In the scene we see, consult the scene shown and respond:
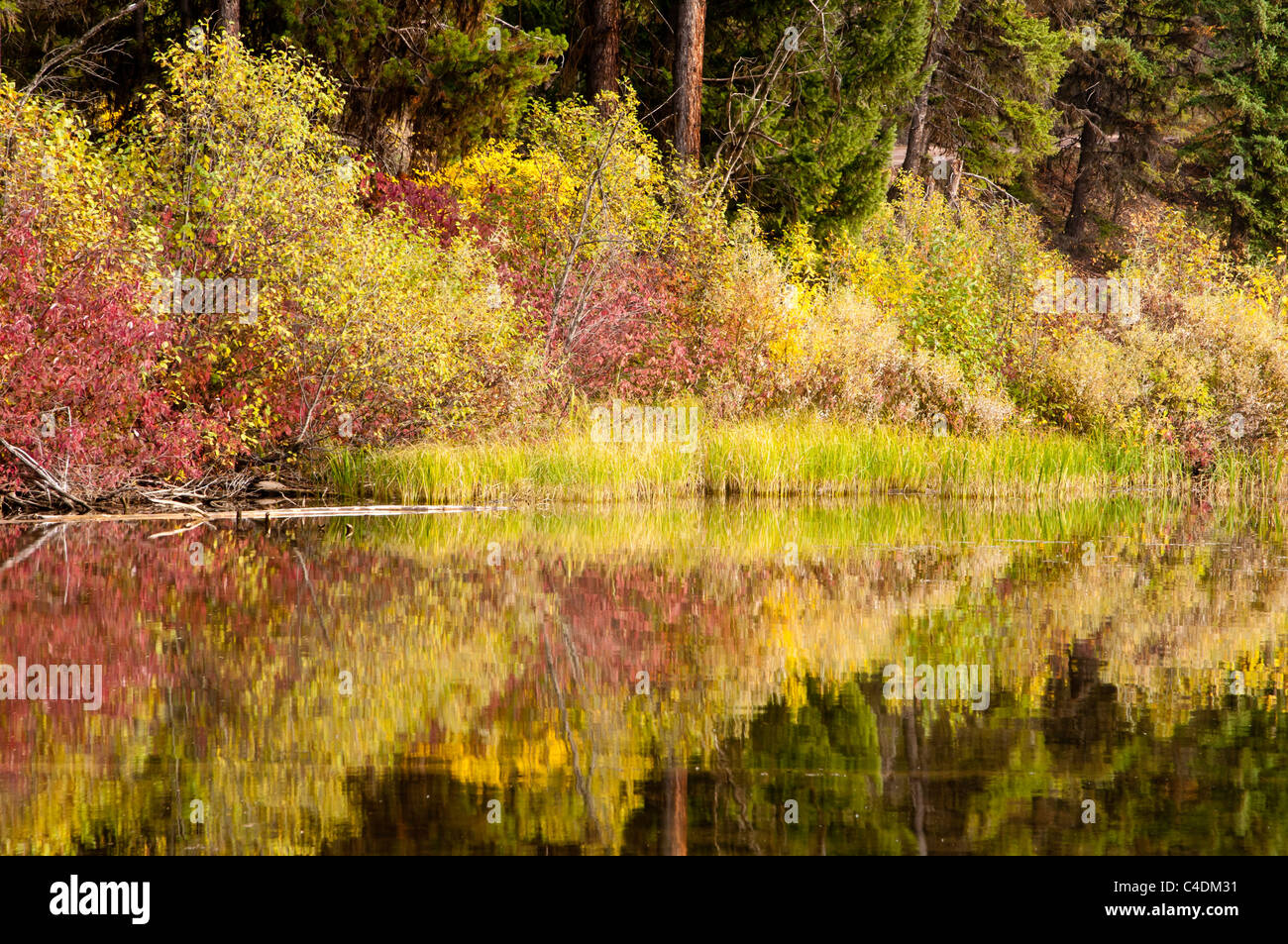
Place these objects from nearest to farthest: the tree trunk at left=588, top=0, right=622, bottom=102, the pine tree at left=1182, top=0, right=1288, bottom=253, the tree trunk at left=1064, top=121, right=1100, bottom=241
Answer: the tree trunk at left=588, top=0, right=622, bottom=102
the pine tree at left=1182, top=0, right=1288, bottom=253
the tree trunk at left=1064, top=121, right=1100, bottom=241

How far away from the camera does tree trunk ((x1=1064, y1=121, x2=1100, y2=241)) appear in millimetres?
43656

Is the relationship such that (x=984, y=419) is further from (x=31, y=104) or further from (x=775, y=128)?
(x=31, y=104)

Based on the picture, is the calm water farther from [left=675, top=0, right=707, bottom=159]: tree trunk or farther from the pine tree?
the pine tree

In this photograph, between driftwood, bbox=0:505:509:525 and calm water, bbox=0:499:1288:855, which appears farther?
driftwood, bbox=0:505:509:525

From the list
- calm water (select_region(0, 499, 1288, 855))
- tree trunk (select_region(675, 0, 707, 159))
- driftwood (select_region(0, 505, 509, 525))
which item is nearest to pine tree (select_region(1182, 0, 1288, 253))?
tree trunk (select_region(675, 0, 707, 159))

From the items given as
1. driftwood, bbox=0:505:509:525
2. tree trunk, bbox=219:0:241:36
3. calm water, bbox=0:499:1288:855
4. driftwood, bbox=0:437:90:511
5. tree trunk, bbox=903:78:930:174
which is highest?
tree trunk, bbox=903:78:930:174

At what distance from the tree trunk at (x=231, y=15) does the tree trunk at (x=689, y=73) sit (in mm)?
7926

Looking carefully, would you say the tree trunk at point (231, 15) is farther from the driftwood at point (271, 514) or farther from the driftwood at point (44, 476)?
the driftwood at point (44, 476)

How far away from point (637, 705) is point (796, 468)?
1363 centimetres

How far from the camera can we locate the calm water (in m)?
4.50

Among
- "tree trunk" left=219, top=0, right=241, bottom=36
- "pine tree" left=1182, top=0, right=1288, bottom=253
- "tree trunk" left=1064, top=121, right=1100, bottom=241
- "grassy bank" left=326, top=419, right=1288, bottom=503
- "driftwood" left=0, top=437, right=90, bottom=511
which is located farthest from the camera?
"tree trunk" left=1064, top=121, right=1100, bottom=241

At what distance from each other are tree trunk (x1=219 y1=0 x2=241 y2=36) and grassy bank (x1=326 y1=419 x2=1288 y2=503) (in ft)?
20.5

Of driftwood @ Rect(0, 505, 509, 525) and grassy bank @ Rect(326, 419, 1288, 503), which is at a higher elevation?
grassy bank @ Rect(326, 419, 1288, 503)

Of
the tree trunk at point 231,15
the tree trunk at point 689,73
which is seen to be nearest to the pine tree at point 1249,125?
the tree trunk at point 689,73
